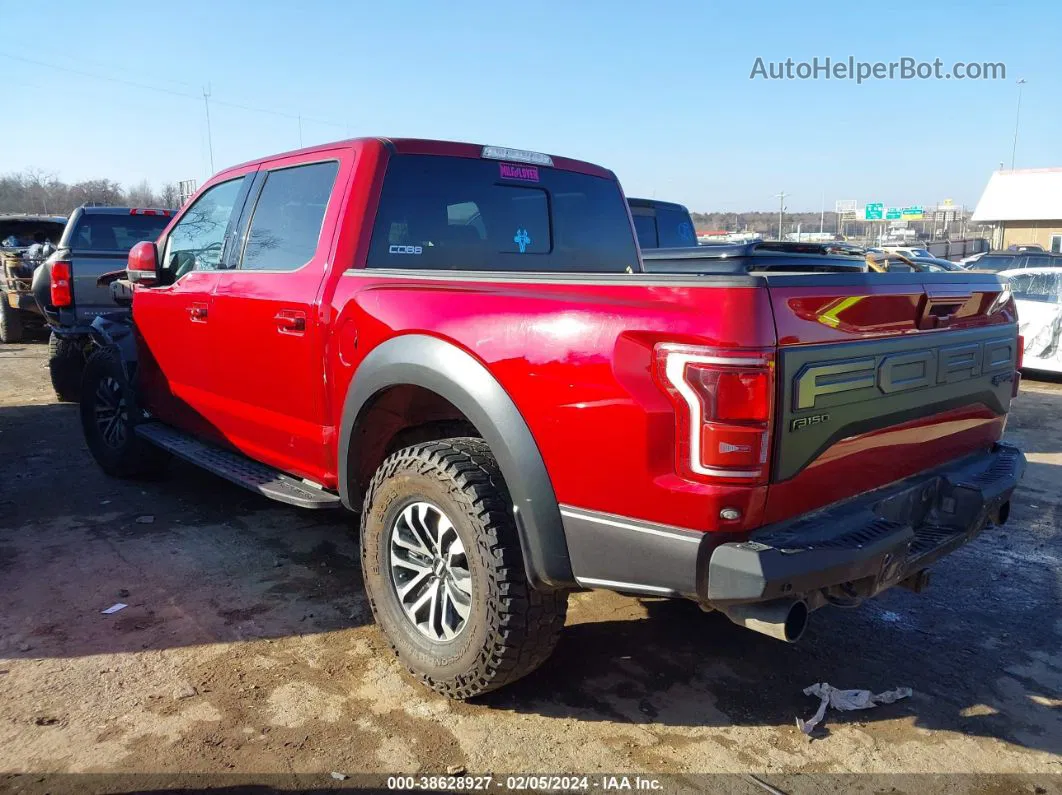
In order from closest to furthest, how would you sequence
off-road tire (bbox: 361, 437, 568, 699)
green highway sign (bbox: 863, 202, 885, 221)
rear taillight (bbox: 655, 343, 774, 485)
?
rear taillight (bbox: 655, 343, 774, 485) → off-road tire (bbox: 361, 437, 568, 699) → green highway sign (bbox: 863, 202, 885, 221)

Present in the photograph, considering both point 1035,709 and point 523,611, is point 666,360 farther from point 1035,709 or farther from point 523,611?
point 1035,709

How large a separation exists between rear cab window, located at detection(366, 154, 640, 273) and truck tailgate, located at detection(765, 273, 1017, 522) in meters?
1.74

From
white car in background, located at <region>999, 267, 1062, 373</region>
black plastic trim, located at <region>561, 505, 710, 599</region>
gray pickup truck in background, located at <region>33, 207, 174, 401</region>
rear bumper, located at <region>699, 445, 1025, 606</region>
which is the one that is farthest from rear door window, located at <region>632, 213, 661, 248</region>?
black plastic trim, located at <region>561, 505, 710, 599</region>

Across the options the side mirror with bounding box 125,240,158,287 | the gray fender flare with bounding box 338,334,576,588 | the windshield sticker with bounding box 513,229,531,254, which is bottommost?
the gray fender flare with bounding box 338,334,576,588

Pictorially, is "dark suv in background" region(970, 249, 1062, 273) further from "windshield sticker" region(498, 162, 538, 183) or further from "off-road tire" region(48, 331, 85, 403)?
"off-road tire" region(48, 331, 85, 403)

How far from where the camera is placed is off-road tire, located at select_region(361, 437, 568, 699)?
8.55 ft

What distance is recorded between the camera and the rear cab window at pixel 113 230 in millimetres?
8273

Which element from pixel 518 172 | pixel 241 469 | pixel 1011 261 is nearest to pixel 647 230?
pixel 518 172

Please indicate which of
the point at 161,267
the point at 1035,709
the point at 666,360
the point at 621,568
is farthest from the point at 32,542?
the point at 1035,709

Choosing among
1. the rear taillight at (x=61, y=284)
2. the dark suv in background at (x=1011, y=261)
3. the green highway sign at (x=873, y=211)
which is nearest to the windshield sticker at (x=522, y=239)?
the rear taillight at (x=61, y=284)

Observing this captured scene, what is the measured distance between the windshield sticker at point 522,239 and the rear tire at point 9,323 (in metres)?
10.9

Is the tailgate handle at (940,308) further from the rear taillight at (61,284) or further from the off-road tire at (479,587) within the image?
the rear taillight at (61,284)

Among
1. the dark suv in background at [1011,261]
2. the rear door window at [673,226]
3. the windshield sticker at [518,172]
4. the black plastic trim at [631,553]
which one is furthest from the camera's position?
the dark suv in background at [1011,261]

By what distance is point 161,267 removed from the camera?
4805mm
